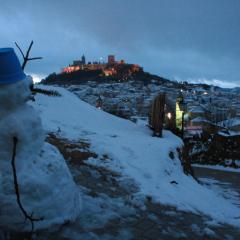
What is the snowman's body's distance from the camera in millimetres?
4945

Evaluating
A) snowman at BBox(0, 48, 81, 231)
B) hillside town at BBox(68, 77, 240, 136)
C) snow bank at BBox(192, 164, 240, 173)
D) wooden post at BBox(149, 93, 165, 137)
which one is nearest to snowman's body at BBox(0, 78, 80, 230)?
snowman at BBox(0, 48, 81, 231)

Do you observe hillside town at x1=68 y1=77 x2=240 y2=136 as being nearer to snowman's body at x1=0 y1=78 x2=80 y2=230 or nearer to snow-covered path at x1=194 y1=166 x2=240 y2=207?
snow-covered path at x1=194 y1=166 x2=240 y2=207

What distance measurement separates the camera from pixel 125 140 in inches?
472

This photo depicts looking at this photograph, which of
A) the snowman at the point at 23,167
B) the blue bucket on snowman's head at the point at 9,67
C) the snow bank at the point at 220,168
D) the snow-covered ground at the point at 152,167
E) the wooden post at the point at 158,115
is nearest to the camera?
the blue bucket on snowman's head at the point at 9,67

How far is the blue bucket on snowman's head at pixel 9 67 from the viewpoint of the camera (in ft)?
15.6

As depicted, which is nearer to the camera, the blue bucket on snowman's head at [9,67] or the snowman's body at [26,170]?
the blue bucket on snowman's head at [9,67]

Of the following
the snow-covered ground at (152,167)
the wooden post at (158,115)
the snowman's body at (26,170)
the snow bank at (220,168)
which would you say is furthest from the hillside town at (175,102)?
the snowman's body at (26,170)

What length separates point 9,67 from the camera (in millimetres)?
4824

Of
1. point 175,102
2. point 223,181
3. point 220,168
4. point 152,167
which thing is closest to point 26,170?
point 152,167

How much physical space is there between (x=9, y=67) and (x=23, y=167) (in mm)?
1142

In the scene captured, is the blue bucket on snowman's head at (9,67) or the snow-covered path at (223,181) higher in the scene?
the blue bucket on snowman's head at (9,67)

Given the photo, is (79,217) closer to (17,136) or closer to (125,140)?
(17,136)

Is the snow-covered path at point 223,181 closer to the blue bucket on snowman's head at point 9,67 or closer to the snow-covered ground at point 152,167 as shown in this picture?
the snow-covered ground at point 152,167

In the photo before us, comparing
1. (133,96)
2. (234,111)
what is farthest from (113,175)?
(133,96)
